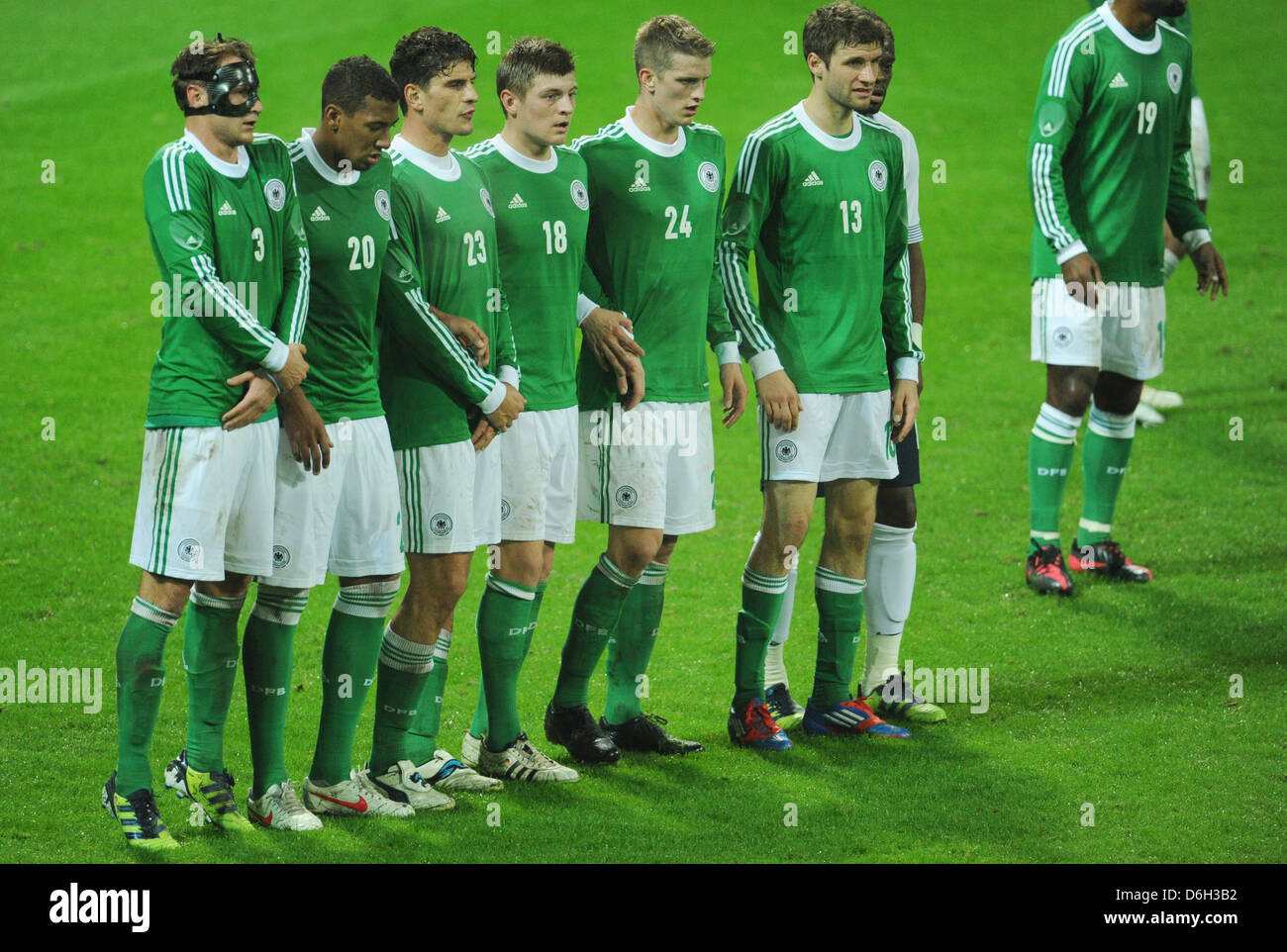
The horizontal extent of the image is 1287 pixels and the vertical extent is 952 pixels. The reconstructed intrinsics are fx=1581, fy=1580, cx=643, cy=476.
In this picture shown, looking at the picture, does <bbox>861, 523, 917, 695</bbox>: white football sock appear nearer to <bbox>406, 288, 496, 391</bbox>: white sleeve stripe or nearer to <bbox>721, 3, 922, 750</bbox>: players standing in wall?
<bbox>721, 3, 922, 750</bbox>: players standing in wall

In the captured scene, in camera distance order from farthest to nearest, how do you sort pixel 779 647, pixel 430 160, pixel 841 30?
pixel 779 647, pixel 841 30, pixel 430 160

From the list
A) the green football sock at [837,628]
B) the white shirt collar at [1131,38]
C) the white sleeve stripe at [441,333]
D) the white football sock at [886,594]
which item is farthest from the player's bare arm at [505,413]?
the white shirt collar at [1131,38]

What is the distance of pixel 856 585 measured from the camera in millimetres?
6266

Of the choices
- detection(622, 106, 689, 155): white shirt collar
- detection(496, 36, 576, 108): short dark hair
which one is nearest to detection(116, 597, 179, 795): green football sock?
Answer: detection(496, 36, 576, 108): short dark hair

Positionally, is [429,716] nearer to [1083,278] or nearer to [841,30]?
[841,30]

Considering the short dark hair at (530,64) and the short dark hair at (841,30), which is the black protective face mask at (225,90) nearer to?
the short dark hair at (530,64)

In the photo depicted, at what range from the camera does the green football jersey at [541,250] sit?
555 cm

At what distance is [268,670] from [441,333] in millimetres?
1232

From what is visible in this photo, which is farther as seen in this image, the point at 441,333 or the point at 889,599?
the point at 889,599

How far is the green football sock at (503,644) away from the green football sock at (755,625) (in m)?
0.94

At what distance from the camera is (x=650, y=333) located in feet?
19.2

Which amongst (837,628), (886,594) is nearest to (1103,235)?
(886,594)

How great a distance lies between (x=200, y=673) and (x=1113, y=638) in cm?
443

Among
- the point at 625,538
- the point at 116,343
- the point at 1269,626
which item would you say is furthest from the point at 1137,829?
the point at 116,343
